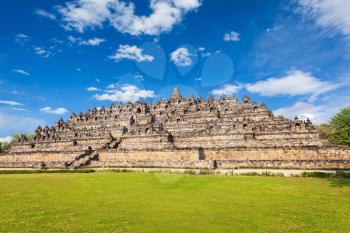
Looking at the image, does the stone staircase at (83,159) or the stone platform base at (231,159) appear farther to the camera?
the stone staircase at (83,159)

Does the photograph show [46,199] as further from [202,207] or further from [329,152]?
[329,152]

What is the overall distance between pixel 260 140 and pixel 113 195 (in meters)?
29.8

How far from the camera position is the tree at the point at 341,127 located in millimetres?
56438

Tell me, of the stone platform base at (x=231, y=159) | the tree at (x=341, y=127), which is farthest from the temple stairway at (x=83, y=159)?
the tree at (x=341, y=127)

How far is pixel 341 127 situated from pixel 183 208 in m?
58.1

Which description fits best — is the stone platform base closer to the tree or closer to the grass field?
the grass field

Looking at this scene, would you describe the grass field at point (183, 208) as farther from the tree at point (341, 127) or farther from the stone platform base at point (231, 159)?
the tree at point (341, 127)

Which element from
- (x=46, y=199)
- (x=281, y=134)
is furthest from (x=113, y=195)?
(x=281, y=134)

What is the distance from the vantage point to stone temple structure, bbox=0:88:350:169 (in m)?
35.9

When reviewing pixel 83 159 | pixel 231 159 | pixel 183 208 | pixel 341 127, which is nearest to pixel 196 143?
pixel 231 159

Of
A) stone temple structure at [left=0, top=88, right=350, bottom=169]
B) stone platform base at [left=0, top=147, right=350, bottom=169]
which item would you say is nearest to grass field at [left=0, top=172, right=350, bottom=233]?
stone platform base at [left=0, top=147, right=350, bottom=169]

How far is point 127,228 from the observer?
1100 cm

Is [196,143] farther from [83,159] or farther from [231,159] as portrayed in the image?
[83,159]

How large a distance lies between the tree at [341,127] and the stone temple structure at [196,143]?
1593cm
